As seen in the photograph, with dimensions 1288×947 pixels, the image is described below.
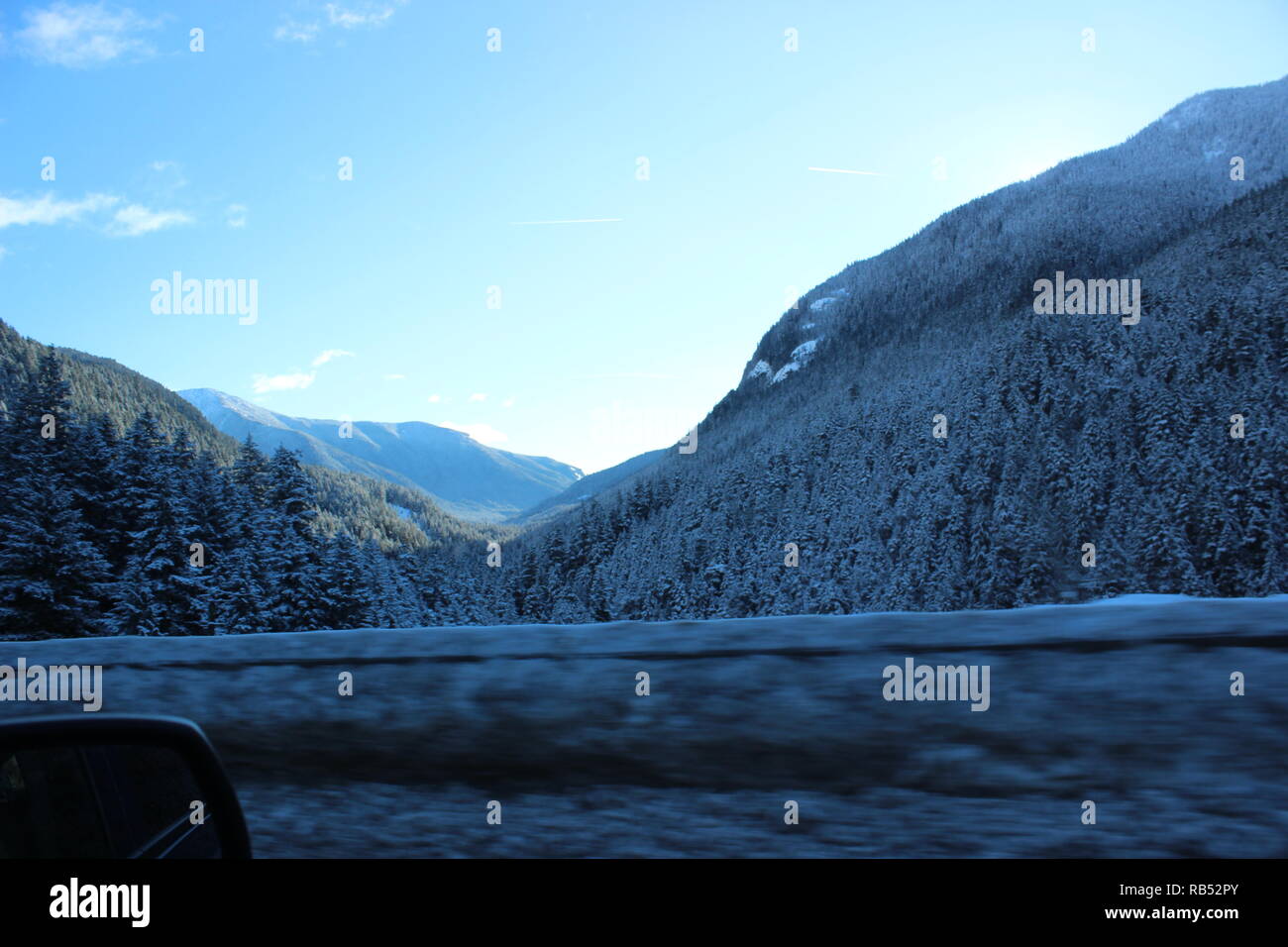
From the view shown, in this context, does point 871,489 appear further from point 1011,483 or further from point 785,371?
point 785,371

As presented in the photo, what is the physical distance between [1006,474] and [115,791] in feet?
310

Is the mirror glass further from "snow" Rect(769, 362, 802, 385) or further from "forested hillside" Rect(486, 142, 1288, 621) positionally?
"snow" Rect(769, 362, 802, 385)

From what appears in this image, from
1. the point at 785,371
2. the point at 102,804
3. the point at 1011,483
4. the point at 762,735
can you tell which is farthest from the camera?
the point at 785,371

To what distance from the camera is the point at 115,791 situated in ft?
6.21

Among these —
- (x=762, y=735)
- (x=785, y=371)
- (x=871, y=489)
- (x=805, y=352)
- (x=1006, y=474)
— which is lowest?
(x=762, y=735)

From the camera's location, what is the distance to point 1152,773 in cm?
222

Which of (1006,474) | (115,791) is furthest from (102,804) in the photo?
(1006,474)

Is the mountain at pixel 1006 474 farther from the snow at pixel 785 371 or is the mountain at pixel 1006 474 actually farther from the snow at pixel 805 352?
the snow at pixel 805 352

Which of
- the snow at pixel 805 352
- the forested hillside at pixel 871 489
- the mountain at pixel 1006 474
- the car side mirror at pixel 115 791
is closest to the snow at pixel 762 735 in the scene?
the car side mirror at pixel 115 791

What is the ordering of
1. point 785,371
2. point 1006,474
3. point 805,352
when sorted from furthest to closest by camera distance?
point 805,352
point 785,371
point 1006,474

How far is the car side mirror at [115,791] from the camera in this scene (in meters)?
1.81

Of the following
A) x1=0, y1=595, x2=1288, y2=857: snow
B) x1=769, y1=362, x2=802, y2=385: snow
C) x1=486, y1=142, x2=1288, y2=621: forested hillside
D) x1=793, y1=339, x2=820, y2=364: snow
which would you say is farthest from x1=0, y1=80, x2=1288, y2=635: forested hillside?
x1=793, y1=339, x2=820, y2=364: snow

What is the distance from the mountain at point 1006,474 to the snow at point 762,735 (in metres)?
59.7
